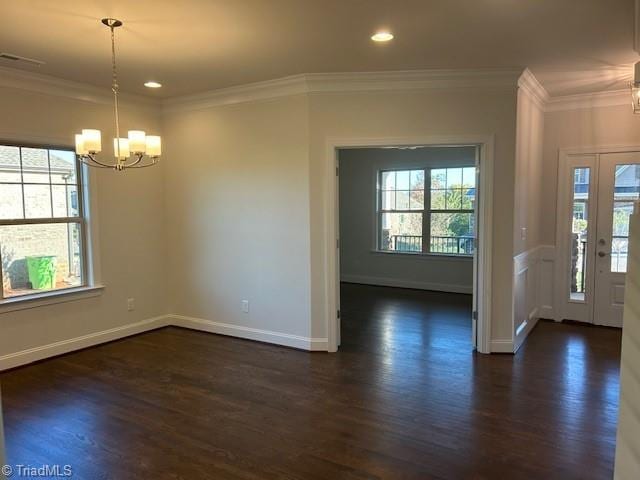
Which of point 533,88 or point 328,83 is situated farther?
A: point 533,88

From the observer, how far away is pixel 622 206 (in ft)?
17.2

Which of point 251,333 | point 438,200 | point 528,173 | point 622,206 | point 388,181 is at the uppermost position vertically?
point 388,181

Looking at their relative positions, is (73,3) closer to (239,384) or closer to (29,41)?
(29,41)

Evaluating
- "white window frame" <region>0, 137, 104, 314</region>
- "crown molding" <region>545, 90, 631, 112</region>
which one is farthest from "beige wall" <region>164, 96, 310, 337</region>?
"crown molding" <region>545, 90, 631, 112</region>

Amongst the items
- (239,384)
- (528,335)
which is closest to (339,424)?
(239,384)

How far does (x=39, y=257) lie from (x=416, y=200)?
18.9 feet

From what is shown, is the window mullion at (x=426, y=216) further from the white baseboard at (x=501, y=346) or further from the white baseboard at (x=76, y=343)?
the white baseboard at (x=76, y=343)

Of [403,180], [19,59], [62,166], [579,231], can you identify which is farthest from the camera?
[403,180]

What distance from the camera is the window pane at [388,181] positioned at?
8172 millimetres

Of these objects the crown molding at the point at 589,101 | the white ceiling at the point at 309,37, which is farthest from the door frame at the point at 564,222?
the white ceiling at the point at 309,37

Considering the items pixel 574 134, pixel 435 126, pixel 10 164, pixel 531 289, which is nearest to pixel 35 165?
pixel 10 164

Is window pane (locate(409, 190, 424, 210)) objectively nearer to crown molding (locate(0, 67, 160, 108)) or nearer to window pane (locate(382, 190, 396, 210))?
window pane (locate(382, 190, 396, 210))

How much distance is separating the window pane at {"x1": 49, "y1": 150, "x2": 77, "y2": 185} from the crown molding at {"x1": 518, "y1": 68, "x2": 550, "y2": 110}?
14.8 ft

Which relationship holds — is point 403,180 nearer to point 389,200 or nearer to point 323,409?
point 389,200
